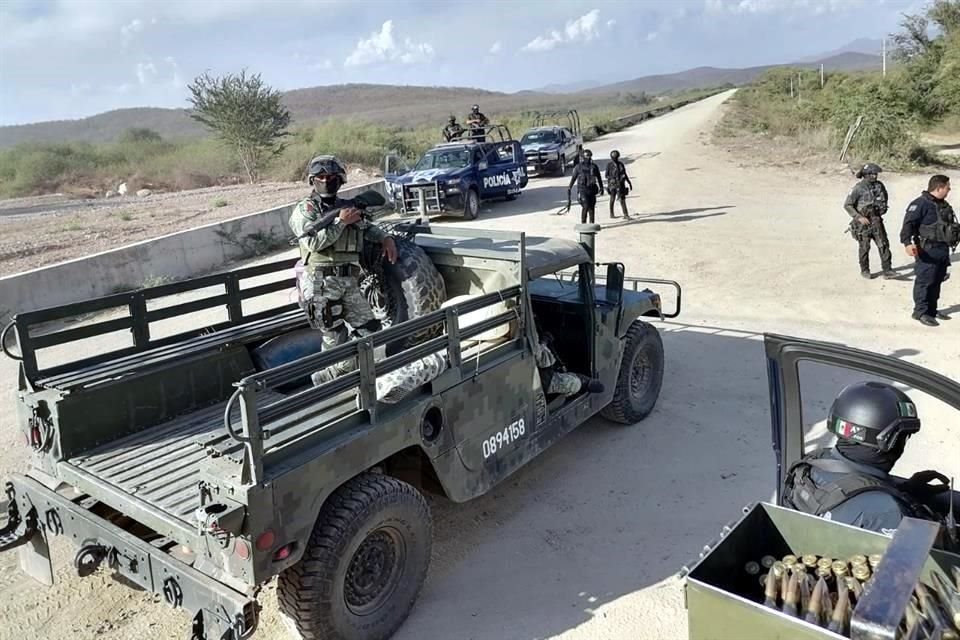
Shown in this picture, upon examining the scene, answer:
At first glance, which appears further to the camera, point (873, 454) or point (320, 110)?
point (320, 110)

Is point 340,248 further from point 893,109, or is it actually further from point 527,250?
point 893,109

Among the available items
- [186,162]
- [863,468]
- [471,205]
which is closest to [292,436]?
[863,468]

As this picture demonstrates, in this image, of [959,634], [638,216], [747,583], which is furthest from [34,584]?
[638,216]

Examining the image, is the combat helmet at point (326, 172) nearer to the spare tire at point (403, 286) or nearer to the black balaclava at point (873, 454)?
the spare tire at point (403, 286)

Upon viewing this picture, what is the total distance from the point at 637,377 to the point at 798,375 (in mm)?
3154

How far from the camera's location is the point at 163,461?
4.03m

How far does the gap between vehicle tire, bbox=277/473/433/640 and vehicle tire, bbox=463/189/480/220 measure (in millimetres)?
13009

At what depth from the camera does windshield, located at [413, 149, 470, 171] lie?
16.8m

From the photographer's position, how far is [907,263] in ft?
35.6

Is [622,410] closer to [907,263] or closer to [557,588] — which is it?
[557,588]

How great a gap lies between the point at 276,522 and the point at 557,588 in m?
1.74

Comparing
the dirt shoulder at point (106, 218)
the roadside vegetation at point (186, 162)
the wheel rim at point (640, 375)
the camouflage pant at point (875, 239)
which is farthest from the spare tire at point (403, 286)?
the roadside vegetation at point (186, 162)

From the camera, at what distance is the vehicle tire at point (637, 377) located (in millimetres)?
5891

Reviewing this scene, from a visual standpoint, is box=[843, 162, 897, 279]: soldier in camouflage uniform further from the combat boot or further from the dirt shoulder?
the dirt shoulder
